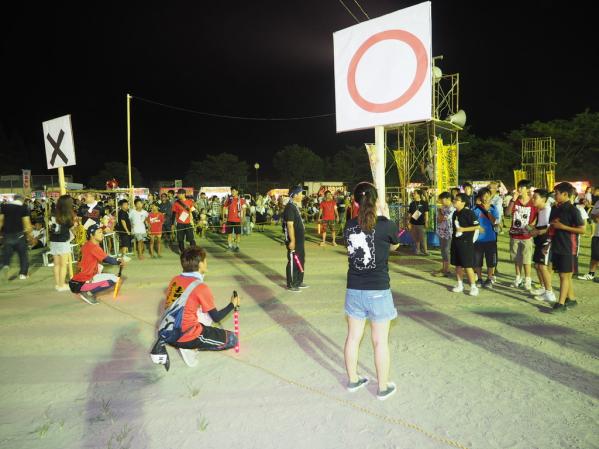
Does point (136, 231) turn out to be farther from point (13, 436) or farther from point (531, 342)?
point (531, 342)

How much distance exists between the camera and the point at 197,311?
155 inches

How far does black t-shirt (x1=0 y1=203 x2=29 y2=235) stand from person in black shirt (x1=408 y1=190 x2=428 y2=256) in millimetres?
8618

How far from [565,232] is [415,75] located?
9.98 ft

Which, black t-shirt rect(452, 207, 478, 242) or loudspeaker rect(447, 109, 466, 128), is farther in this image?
loudspeaker rect(447, 109, 466, 128)

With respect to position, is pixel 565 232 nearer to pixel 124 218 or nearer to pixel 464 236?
pixel 464 236

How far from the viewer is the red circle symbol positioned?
4.78 meters

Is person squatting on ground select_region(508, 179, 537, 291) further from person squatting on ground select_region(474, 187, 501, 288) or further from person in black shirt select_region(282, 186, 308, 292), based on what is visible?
person in black shirt select_region(282, 186, 308, 292)

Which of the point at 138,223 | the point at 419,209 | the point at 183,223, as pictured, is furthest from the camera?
the point at 138,223

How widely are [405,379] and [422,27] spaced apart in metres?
3.85

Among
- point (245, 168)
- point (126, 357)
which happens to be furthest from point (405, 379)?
point (245, 168)

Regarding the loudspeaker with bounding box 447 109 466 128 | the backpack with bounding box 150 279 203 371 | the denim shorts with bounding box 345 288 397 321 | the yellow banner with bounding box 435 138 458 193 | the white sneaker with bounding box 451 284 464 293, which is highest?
the loudspeaker with bounding box 447 109 466 128

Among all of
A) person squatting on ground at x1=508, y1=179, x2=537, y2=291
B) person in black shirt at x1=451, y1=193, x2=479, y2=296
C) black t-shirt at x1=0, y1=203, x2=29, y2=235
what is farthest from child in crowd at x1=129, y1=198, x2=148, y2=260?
person squatting on ground at x1=508, y1=179, x2=537, y2=291

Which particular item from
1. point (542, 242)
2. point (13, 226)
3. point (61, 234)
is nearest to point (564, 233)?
point (542, 242)

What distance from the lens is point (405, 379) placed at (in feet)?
12.3
